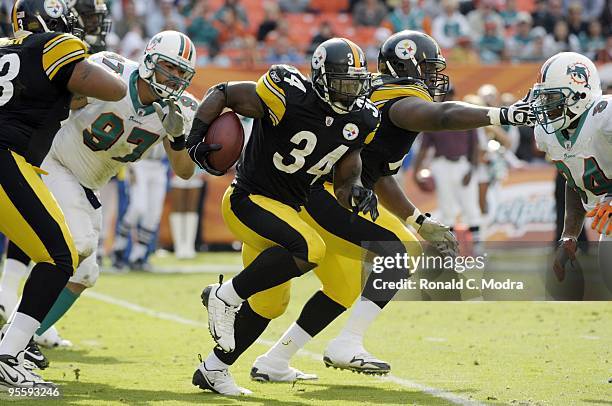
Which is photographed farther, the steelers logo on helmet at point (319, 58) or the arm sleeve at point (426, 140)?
the arm sleeve at point (426, 140)

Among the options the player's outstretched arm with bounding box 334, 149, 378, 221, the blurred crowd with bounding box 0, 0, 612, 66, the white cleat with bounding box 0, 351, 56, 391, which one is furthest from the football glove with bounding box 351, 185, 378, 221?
the blurred crowd with bounding box 0, 0, 612, 66

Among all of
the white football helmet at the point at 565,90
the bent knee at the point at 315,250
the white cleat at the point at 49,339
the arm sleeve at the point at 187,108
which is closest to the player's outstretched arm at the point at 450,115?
the white football helmet at the point at 565,90

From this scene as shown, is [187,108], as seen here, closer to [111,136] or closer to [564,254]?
[111,136]

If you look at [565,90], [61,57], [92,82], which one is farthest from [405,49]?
[61,57]

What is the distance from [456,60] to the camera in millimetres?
14273

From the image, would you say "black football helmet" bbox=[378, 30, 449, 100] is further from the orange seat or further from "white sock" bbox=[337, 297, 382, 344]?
the orange seat

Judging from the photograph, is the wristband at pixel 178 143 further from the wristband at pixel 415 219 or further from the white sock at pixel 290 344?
the wristband at pixel 415 219

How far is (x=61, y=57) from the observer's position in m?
4.65

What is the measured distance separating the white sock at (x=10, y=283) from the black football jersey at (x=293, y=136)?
165 cm

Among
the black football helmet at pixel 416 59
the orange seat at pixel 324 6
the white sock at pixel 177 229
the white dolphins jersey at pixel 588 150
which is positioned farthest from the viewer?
the orange seat at pixel 324 6

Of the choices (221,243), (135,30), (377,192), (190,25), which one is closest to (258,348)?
(377,192)

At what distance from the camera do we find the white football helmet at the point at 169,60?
532 cm

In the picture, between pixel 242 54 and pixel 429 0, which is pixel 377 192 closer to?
pixel 242 54

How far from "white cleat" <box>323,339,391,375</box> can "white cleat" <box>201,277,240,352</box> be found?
813 millimetres
